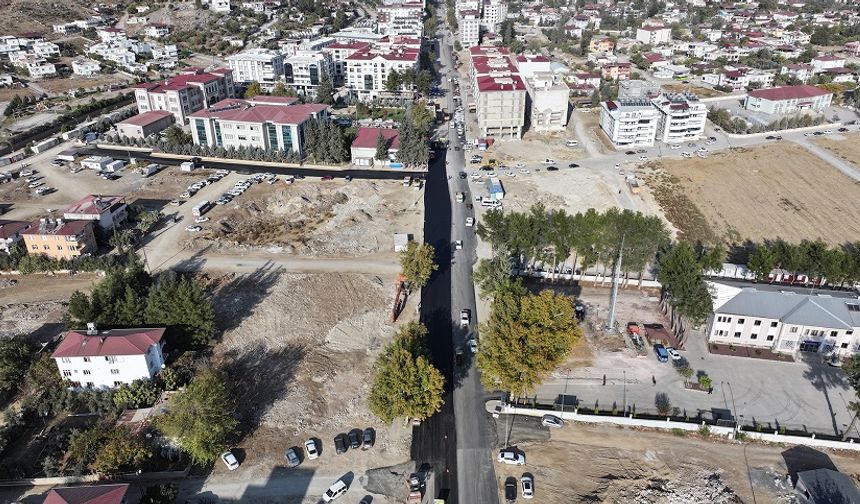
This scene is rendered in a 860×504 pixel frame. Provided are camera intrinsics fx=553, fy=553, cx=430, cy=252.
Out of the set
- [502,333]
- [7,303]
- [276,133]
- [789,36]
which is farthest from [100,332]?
[789,36]

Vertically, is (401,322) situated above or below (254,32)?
below

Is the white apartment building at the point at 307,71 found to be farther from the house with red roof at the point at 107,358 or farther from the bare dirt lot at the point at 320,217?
the house with red roof at the point at 107,358

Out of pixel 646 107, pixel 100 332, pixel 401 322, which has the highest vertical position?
pixel 646 107

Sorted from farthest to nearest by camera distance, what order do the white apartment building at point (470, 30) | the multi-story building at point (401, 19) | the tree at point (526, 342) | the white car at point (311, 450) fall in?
the white apartment building at point (470, 30), the multi-story building at point (401, 19), the tree at point (526, 342), the white car at point (311, 450)

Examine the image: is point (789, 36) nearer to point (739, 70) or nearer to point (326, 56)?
point (739, 70)

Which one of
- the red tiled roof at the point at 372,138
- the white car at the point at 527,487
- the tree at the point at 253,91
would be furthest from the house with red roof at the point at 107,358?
the tree at the point at 253,91

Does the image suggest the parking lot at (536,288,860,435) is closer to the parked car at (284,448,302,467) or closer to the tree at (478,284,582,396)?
the tree at (478,284,582,396)
